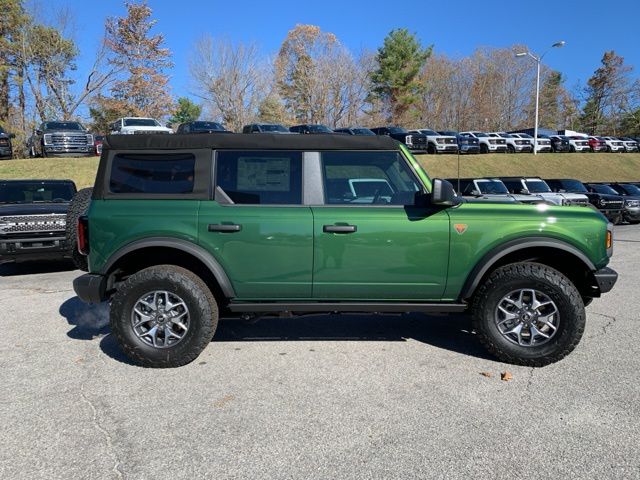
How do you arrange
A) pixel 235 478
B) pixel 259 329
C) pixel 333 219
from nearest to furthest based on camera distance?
pixel 235 478 → pixel 333 219 → pixel 259 329

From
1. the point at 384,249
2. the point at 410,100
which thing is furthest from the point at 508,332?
the point at 410,100

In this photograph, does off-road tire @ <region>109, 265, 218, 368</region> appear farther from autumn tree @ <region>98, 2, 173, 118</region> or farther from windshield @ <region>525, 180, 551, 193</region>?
autumn tree @ <region>98, 2, 173, 118</region>

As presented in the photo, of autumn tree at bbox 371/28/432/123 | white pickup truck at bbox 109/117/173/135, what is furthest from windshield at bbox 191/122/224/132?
autumn tree at bbox 371/28/432/123

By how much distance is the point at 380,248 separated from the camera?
13.0 feet

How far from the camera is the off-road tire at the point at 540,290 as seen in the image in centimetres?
395

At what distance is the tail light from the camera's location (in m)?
4.05

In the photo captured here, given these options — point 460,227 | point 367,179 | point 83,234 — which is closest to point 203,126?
point 83,234

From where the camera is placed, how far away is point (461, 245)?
3.99m

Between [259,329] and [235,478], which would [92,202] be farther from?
[235,478]

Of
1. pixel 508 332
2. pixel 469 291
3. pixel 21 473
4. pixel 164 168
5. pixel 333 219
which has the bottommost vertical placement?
pixel 21 473

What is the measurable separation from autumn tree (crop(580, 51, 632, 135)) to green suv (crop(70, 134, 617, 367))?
70.7m

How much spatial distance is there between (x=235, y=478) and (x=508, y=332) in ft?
8.56

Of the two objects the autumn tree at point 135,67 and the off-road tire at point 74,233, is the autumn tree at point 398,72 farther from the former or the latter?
the off-road tire at point 74,233

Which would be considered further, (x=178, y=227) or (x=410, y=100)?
(x=410, y=100)
